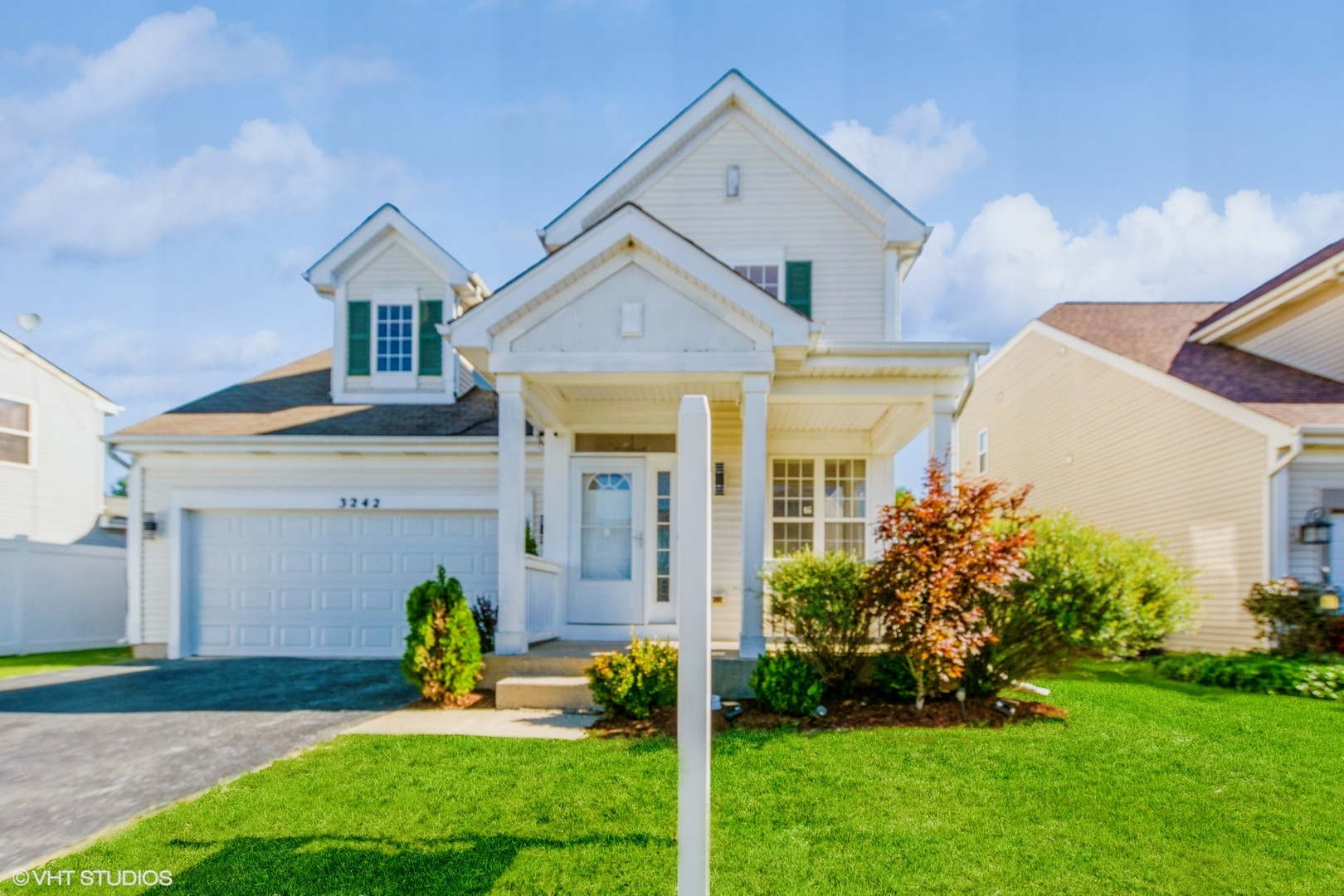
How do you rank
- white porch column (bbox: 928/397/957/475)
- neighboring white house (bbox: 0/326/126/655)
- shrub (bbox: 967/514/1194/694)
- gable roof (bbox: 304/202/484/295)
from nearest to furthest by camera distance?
shrub (bbox: 967/514/1194/694)
white porch column (bbox: 928/397/957/475)
gable roof (bbox: 304/202/484/295)
neighboring white house (bbox: 0/326/126/655)

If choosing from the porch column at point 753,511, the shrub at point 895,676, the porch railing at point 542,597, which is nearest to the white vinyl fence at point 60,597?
the porch railing at point 542,597

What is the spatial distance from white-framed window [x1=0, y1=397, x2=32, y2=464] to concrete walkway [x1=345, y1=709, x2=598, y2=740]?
502 inches

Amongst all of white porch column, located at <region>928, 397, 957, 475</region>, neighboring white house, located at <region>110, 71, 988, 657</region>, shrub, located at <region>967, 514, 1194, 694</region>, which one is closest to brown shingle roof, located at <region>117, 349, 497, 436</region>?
neighboring white house, located at <region>110, 71, 988, 657</region>

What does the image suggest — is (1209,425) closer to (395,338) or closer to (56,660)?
(395,338)

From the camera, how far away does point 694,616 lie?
3229 mm

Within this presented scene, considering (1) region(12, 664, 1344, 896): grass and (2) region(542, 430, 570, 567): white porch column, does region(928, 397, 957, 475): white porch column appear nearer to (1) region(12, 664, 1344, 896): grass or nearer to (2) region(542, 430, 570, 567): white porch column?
(1) region(12, 664, 1344, 896): grass

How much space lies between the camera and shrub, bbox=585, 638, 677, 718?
23.8ft

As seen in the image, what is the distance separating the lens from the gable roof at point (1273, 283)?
1304 centimetres

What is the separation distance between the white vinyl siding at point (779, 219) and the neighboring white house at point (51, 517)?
12.3 meters

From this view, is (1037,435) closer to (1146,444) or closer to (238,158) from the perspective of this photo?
(1146,444)

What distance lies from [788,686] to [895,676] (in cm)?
102

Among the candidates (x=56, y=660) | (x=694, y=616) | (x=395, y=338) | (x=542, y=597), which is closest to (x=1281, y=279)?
(x=542, y=597)

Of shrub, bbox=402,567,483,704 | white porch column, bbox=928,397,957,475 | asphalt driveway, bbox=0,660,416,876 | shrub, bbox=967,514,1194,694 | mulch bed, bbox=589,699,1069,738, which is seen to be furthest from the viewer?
white porch column, bbox=928,397,957,475

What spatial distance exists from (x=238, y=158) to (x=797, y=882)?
62.1 feet
